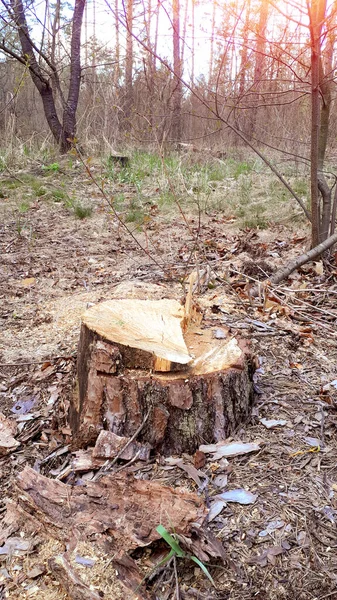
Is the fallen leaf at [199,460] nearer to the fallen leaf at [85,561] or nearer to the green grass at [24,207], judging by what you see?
the fallen leaf at [85,561]

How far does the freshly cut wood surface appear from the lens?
5.92 ft

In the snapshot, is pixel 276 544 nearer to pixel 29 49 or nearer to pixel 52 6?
pixel 29 49

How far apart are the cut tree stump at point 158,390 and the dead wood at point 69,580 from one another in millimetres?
552

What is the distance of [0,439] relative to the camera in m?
1.99

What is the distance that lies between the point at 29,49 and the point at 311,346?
7816 millimetres

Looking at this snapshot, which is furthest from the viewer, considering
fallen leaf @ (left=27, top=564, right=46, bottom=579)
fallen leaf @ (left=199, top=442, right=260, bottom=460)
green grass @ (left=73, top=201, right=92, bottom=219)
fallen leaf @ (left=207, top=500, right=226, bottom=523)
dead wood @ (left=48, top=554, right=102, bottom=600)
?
green grass @ (left=73, top=201, right=92, bottom=219)

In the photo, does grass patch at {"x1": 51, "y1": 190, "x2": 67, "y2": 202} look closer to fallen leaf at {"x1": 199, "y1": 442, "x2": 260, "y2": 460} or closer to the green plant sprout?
fallen leaf at {"x1": 199, "y1": 442, "x2": 260, "y2": 460}

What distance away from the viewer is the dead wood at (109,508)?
4.57 feet

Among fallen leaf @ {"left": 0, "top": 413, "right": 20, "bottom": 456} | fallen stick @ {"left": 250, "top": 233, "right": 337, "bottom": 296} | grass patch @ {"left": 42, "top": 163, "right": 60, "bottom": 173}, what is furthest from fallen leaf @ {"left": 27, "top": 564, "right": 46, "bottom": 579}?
grass patch @ {"left": 42, "top": 163, "right": 60, "bottom": 173}

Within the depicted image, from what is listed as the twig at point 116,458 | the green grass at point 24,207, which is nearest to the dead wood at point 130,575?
the twig at point 116,458

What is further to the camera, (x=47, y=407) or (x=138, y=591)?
(x=47, y=407)

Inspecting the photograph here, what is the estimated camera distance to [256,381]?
2203 mm

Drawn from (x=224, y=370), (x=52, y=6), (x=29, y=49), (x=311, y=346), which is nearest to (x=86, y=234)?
(x=311, y=346)

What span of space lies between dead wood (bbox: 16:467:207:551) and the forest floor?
0.06m
